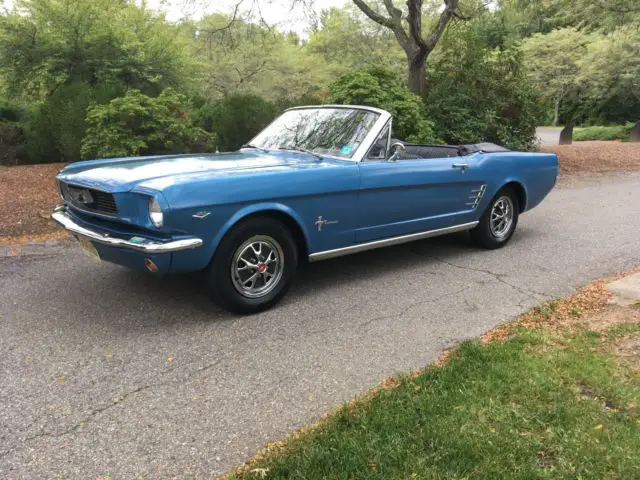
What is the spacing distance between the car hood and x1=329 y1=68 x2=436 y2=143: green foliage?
5.89 meters

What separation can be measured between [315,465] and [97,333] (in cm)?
207

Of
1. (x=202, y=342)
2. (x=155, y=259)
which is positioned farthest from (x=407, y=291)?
(x=155, y=259)

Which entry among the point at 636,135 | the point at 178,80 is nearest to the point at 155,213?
the point at 178,80

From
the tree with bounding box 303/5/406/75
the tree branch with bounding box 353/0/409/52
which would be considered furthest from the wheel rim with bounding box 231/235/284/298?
the tree with bounding box 303/5/406/75

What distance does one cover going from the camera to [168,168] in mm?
4047

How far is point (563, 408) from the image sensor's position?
2.82m

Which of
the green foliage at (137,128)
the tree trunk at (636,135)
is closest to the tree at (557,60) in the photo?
the tree trunk at (636,135)

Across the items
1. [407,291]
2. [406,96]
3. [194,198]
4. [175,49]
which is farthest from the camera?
[175,49]

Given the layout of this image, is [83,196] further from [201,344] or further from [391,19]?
[391,19]

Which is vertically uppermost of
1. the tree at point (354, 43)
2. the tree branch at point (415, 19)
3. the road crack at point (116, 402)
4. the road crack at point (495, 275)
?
the tree at point (354, 43)

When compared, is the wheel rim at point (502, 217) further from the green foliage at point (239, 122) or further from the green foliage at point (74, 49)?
the green foliage at point (74, 49)

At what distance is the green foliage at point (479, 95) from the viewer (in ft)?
41.7

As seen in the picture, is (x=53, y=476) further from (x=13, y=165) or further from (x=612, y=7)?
(x=612, y=7)

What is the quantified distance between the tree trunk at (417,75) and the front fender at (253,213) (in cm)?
1016
